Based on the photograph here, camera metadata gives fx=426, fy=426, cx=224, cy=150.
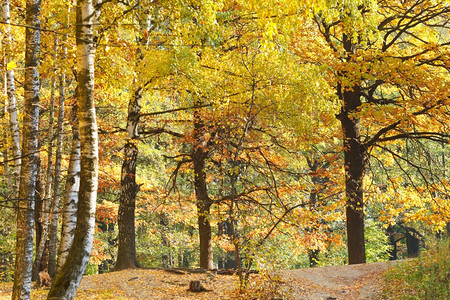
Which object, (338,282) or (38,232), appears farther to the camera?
(38,232)

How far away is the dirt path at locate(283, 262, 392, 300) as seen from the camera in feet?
27.5

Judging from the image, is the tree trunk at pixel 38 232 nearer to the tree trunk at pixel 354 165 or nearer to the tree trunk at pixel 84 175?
the tree trunk at pixel 84 175

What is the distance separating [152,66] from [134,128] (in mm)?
2494

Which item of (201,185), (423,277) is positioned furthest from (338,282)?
(201,185)

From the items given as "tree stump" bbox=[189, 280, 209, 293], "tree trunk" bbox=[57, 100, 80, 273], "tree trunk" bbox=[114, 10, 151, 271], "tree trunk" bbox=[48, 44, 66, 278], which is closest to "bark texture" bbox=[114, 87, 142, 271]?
"tree trunk" bbox=[114, 10, 151, 271]

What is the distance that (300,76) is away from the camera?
883cm

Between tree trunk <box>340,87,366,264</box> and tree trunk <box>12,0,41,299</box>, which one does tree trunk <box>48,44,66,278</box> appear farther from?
tree trunk <box>340,87,366,264</box>

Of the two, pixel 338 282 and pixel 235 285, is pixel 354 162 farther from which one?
pixel 235 285

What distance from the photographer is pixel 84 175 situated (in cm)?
561

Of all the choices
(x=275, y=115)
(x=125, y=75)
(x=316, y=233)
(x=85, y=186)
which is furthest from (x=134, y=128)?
(x=316, y=233)

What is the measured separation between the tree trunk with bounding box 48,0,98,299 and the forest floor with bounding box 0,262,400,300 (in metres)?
3.06

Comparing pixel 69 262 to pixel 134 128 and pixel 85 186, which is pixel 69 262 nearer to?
pixel 85 186

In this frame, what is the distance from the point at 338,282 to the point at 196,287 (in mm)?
3220

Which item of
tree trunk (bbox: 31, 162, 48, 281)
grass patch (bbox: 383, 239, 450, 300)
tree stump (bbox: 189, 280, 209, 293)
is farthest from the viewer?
tree trunk (bbox: 31, 162, 48, 281)
